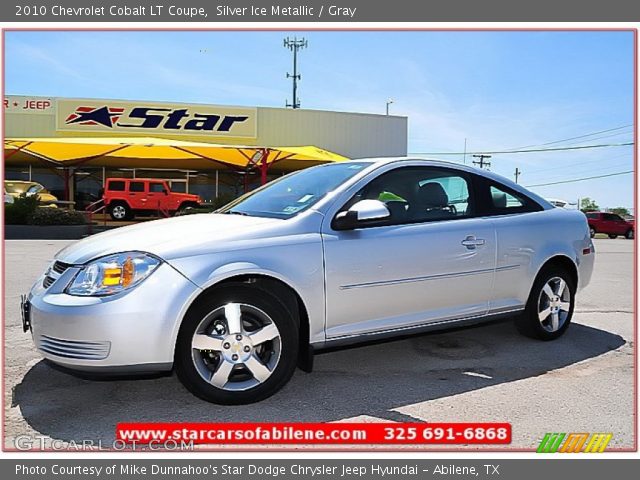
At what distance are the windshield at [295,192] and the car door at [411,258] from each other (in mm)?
250

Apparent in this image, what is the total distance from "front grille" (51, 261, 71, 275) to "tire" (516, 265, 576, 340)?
3.65 m

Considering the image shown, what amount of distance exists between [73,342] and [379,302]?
1.94 m

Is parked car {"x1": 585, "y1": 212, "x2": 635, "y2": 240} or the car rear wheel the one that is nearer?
the car rear wheel

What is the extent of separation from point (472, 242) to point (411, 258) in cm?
64

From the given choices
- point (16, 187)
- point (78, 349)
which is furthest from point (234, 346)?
point (16, 187)

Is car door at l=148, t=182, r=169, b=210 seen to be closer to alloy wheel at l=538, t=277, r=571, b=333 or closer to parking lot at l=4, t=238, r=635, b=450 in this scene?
parking lot at l=4, t=238, r=635, b=450

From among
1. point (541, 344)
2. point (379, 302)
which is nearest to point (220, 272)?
point (379, 302)

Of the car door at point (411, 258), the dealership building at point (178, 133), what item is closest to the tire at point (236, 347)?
the car door at point (411, 258)

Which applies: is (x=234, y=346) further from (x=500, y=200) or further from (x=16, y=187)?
(x=16, y=187)

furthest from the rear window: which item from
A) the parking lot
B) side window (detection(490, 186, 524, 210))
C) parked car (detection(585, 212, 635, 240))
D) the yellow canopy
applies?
parked car (detection(585, 212, 635, 240))

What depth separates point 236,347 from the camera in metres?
3.40

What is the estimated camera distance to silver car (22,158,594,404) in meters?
3.24

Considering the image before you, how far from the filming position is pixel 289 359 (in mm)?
3557

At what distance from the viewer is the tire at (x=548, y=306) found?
16.3ft
